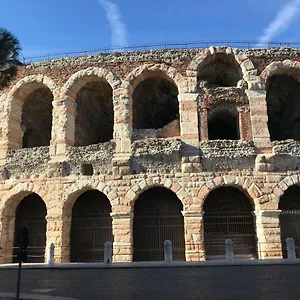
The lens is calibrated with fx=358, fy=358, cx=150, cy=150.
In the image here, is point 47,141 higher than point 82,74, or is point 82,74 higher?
point 82,74

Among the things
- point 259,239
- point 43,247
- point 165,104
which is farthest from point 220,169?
point 43,247

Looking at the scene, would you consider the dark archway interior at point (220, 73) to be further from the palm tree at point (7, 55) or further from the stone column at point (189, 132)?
the palm tree at point (7, 55)

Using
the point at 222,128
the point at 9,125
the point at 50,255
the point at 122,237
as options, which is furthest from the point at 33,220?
the point at 222,128

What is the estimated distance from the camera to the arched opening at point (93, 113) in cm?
1661

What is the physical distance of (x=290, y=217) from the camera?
15.3m

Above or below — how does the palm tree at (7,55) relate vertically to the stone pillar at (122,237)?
above

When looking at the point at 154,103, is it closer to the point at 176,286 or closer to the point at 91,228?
the point at 91,228

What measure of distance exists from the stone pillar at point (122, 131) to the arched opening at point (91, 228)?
2549 mm

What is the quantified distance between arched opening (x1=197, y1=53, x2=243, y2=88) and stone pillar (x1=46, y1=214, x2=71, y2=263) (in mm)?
7798

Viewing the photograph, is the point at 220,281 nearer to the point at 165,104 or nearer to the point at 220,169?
the point at 220,169

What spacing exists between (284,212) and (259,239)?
6.22 ft

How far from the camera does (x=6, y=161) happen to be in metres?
15.0

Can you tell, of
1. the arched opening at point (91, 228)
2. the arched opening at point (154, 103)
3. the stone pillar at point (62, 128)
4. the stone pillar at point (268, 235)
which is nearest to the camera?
the stone pillar at point (268, 235)

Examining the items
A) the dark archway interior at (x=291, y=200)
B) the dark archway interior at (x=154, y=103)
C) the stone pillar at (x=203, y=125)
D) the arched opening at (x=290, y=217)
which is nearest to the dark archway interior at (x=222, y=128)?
the dark archway interior at (x=154, y=103)
